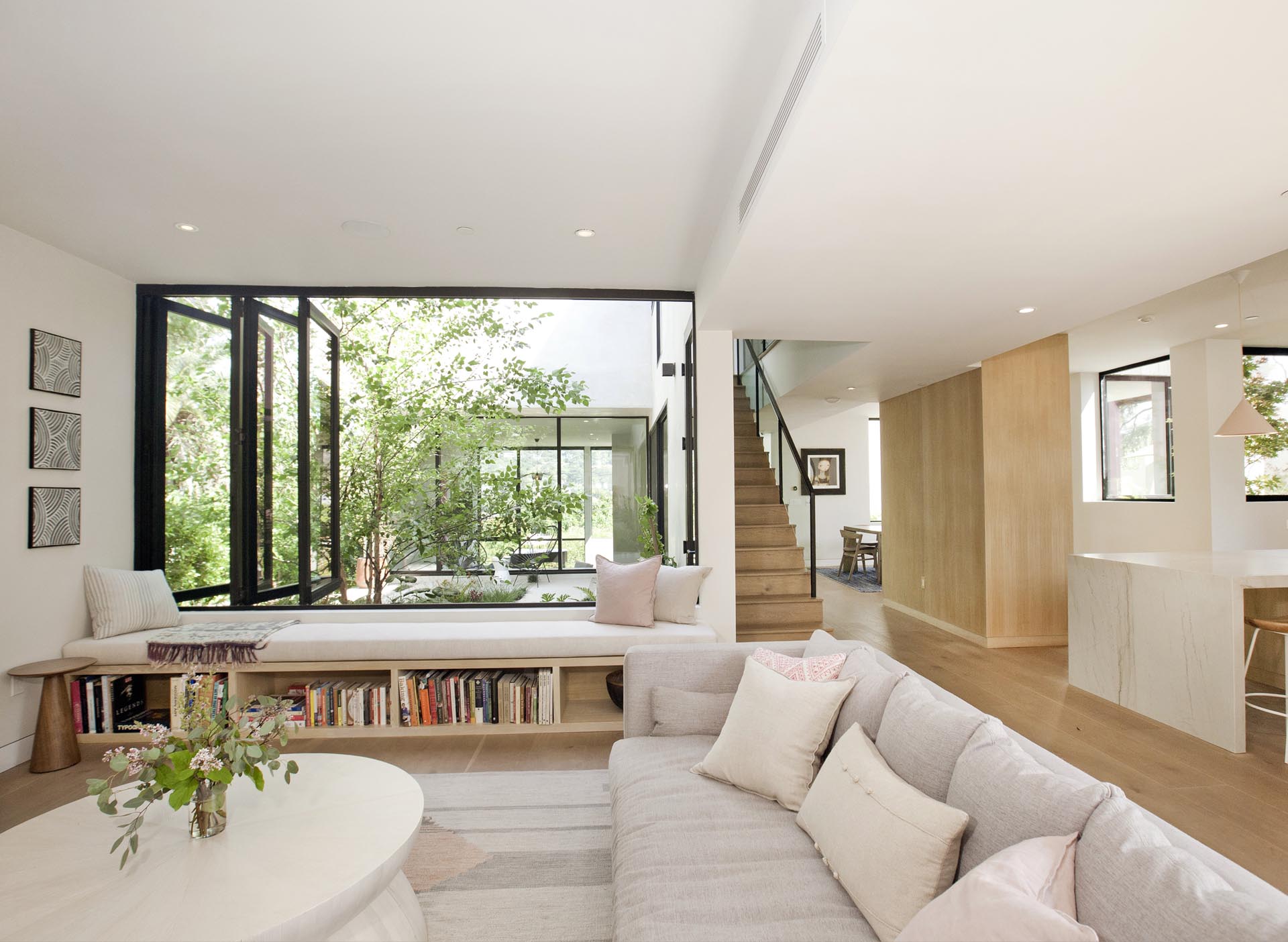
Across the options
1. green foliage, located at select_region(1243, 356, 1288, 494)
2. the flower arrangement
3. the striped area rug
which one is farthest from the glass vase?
green foliage, located at select_region(1243, 356, 1288, 494)

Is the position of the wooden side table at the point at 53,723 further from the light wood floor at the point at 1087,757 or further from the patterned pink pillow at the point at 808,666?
the patterned pink pillow at the point at 808,666

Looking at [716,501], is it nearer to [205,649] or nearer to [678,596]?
[678,596]

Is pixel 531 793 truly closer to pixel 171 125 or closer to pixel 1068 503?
pixel 171 125

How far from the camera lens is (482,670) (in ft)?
12.7

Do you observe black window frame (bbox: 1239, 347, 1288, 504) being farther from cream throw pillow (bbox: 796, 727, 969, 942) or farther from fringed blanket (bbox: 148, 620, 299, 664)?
fringed blanket (bbox: 148, 620, 299, 664)

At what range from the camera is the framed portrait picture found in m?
11.5

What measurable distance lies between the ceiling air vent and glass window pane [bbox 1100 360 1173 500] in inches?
251

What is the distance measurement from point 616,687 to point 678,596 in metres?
0.64

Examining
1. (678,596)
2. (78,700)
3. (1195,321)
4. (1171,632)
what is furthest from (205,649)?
(1195,321)

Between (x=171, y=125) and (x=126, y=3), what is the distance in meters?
0.69

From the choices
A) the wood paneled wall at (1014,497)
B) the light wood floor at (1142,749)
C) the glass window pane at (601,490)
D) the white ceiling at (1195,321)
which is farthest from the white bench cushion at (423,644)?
A: the white ceiling at (1195,321)

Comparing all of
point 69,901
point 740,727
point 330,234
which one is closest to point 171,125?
point 330,234

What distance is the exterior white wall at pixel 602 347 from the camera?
16.0 feet

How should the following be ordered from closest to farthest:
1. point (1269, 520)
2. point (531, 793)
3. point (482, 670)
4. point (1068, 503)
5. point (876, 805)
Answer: point (876, 805) < point (531, 793) < point (482, 670) < point (1068, 503) < point (1269, 520)
